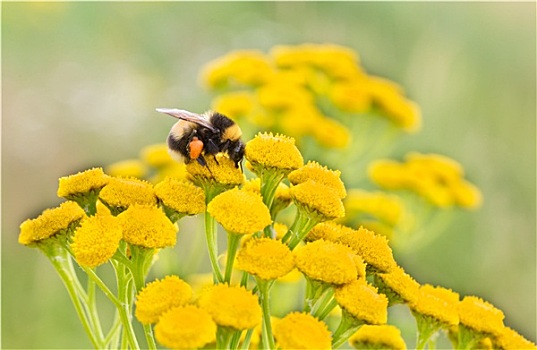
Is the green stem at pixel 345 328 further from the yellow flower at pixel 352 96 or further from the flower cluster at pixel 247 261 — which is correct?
the yellow flower at pixel 352 96

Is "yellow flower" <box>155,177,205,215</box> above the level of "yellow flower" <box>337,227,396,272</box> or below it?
below

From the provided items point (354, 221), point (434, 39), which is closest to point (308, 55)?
point (354, 221)

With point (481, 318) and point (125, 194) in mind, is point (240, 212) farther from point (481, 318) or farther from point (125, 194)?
point (481, 318)

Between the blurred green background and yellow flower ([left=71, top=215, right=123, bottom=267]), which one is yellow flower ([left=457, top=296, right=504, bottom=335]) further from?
the blurred green background

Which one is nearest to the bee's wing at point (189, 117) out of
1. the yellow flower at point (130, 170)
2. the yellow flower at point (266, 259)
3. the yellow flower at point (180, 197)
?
the yellow flower at point (180, 197)

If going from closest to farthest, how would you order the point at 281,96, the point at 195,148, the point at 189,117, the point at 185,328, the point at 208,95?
the point at 185,328 → the point at 195,148 → the point at 189,117 → the point at 281,96 → the point at 208,95

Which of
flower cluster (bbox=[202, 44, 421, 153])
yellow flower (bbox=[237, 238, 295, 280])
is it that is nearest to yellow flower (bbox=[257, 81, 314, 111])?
flower cluster (bbox=[202, 44, 421, 153])

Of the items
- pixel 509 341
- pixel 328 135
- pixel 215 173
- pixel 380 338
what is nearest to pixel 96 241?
pixel 215 173
